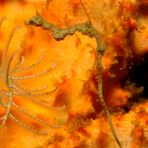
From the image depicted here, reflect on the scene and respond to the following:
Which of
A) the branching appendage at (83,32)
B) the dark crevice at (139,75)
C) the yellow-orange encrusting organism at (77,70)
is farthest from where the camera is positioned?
the dark crevice at (139,75)

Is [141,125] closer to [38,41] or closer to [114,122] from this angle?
[114,122]

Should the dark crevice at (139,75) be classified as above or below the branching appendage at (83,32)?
below

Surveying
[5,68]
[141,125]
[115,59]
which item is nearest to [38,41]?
[5,68]

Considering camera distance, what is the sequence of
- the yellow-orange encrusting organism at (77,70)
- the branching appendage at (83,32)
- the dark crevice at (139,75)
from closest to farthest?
the branching appendage at (83,32)
the yellow-orange encrusting organism at (77,70)
the dark crevice at (139,75)

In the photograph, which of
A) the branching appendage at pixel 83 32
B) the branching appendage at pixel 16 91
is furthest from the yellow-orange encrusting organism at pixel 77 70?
the branching appendage at pixel 83 32

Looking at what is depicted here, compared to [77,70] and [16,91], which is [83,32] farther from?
[16,91]

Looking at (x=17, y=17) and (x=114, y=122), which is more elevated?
(x=17, y=17)

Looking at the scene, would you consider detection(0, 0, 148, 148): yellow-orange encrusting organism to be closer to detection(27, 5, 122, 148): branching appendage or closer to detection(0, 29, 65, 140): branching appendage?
detection(0, 29, 65, 140): branching appendage

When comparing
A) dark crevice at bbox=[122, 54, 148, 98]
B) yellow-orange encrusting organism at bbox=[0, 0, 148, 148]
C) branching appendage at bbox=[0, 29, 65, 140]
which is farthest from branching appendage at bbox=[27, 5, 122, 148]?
dark crevice at bbox=[122, 54, 148, 98]

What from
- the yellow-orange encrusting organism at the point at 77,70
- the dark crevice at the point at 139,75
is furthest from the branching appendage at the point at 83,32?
the dark crevice at the point at 139,75

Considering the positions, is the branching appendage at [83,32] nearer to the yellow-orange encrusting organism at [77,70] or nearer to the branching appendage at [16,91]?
the yellow-orange encrusting organism at [77,70]

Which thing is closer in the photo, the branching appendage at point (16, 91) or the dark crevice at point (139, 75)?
the branching appendage at point (16, 91)
